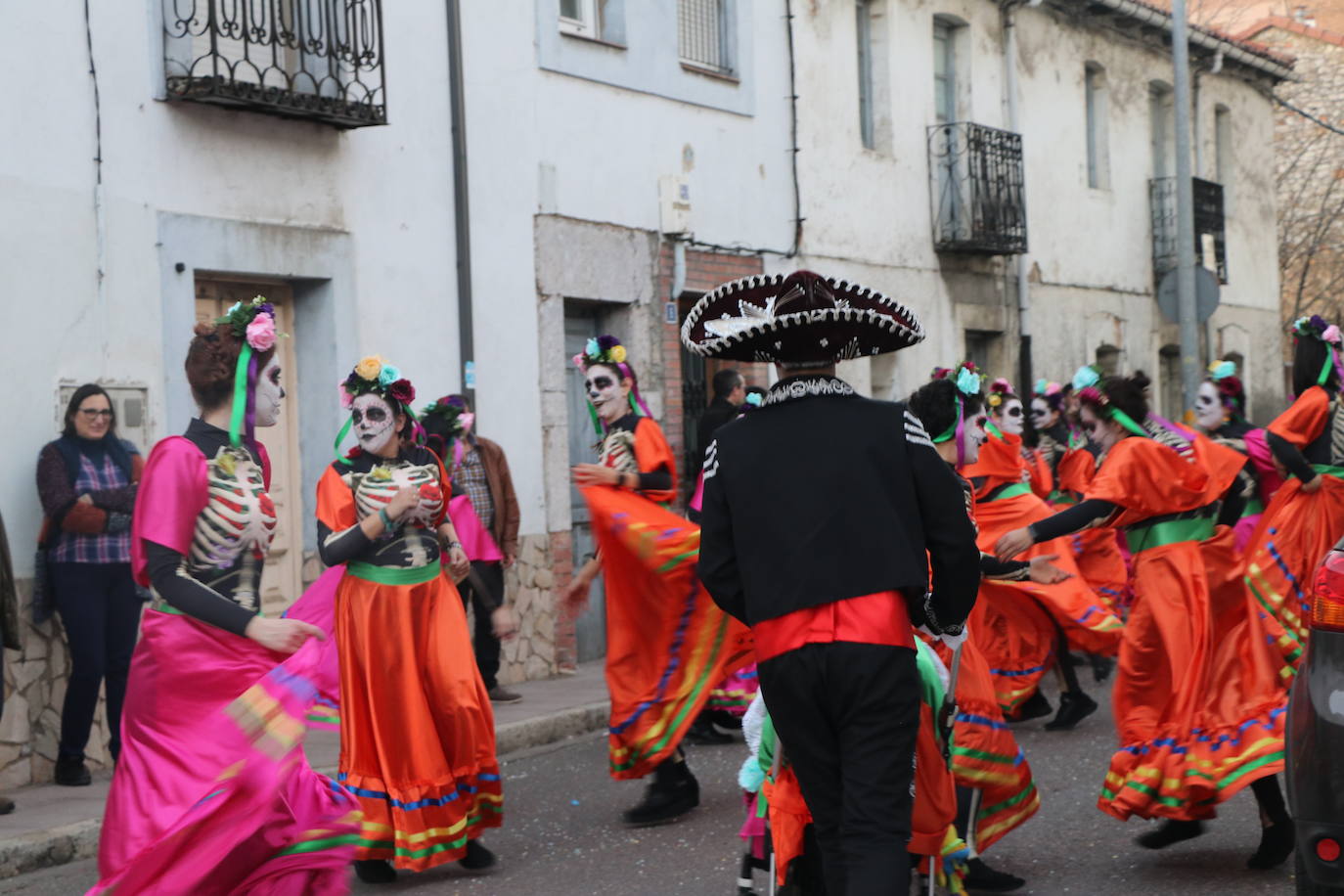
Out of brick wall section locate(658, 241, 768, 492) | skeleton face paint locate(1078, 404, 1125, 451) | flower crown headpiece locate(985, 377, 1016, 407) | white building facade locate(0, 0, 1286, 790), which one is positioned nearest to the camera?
skeleton face paint locate(1078, 404, 1125, 451)

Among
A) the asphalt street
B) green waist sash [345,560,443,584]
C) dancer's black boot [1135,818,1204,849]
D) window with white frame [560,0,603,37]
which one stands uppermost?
window with white frame [560,0,603,37]

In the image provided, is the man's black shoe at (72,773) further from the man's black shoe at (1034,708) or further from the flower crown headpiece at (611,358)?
the man's black shoe at (1034,708)

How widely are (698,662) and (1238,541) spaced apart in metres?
3.90

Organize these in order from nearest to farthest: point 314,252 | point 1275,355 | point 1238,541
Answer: point 1238,541 < point 314,252 < point 1275,355

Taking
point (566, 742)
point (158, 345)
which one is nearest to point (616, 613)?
point (566, 742)

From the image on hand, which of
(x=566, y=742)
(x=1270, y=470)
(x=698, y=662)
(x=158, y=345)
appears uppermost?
(x=158, y=345)

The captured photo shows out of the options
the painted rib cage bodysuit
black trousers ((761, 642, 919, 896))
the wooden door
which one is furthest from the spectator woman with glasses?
black trousers ((761, 642, 919, 896))

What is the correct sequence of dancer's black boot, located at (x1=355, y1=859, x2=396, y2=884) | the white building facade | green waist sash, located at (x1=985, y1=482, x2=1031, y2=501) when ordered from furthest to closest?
the white building facade
green waist sash, located at (x1=985, y1=482, x2=1031, y2=501)
dancer's black boot, located at (x1=355, y1=859, x2=396, y2=884)

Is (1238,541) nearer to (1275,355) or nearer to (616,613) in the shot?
(616,613)

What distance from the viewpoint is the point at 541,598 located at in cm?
1301

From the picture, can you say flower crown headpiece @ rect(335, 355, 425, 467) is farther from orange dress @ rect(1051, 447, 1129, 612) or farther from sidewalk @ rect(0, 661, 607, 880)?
orange dress @ rect(1051, 447, 1129, 612)

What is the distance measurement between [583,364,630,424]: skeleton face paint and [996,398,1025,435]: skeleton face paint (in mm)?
4255

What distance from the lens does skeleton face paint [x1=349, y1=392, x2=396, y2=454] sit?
693 centimetres

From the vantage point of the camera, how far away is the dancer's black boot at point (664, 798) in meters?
7.86
